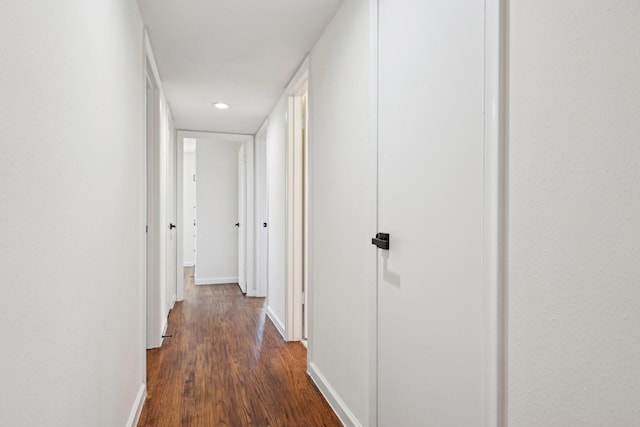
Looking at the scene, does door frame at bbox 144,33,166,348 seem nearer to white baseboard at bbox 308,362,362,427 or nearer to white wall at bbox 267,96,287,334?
white wall at bbox 267,96,287,334

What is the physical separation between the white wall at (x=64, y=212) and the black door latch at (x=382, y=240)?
3.42ft

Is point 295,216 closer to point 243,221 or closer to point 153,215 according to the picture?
point 153,215

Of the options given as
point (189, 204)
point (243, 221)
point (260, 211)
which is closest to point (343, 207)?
point (260, 211)

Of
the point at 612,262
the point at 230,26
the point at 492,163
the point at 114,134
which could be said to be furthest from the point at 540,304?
the point at 230,26

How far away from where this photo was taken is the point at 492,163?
1.00m

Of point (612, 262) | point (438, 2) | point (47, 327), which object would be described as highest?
point (438, 2)

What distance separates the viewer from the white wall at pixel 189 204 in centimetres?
800

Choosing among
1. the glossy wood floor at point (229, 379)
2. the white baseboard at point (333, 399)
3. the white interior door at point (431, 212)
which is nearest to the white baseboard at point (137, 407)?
the glossy wood floor at point (229, 379)

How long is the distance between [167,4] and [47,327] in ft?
6.01

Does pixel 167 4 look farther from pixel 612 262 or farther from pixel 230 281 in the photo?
pixel 230 281

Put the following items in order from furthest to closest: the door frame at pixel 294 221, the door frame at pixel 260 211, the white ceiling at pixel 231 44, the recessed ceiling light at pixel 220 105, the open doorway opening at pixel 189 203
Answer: the open doorway opening at pixel 189 203
the door frame at pixel 260 211
the recessed ceiling light at pixel 220 105
the door frame at pixel 294 221
the white ceiling at pixel 231 44

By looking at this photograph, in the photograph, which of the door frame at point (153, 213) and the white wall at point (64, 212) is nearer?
the white wall at point (64, 212)

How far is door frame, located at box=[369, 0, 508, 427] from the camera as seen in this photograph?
98 cm

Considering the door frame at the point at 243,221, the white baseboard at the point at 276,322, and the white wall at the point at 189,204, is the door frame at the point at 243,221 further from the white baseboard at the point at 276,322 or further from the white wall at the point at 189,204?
the white wall at the point at 189,204
